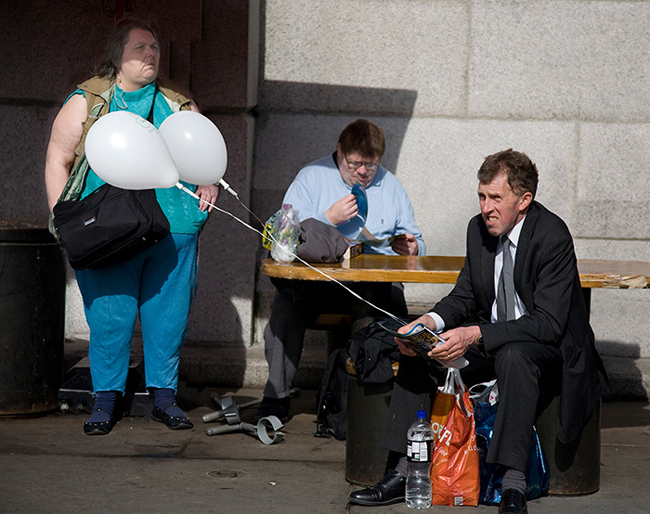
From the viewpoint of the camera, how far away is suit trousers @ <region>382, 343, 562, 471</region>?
3.62 m

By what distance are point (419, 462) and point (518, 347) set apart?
1.95 feet

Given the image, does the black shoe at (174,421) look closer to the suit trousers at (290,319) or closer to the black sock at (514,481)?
the suit trousers at (290,319)

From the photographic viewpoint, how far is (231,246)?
590 cm

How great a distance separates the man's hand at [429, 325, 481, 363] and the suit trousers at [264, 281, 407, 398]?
111 centimetres

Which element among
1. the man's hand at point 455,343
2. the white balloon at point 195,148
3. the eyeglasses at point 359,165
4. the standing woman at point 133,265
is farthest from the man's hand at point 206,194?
the man's hand at point 455,343

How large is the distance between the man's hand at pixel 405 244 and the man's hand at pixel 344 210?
38cm

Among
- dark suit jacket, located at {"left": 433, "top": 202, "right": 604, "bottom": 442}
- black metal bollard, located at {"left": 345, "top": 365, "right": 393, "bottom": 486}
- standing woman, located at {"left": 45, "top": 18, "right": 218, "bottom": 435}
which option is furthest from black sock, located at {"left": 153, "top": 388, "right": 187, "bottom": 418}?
dark suit jacket, located at {"left": 433, "top": 202, "right": 604, "bottom": 442}

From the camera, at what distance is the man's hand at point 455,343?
3631 millimetres

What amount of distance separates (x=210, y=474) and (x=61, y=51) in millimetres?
3036

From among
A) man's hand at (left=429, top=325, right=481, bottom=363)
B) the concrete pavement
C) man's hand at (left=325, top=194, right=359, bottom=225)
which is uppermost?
man's hand at (left=325, top=194, right=359, bottom=225)

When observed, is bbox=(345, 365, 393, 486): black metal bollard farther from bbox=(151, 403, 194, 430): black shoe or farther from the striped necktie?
bbox=(151, 403, 194, 430): black shoe

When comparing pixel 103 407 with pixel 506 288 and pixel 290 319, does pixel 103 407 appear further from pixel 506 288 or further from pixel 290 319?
pixel 506 288

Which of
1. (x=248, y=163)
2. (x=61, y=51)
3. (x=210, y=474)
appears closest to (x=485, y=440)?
(x=210, y=474)

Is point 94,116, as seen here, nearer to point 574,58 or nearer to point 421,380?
point 421,380
